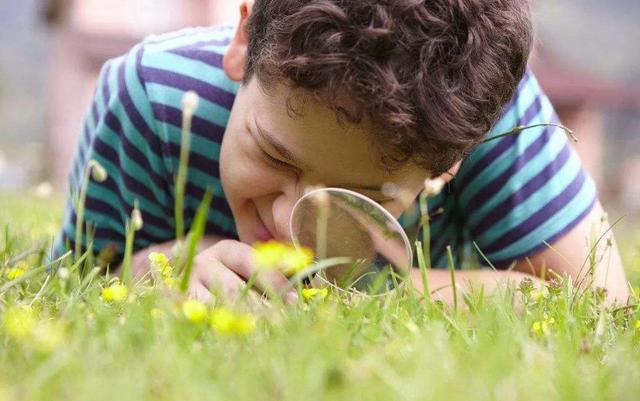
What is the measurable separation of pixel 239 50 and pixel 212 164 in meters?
0.44

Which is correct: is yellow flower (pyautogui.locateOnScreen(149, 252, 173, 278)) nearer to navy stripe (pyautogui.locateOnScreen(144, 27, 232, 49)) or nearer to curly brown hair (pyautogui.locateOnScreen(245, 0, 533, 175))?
curly brown hair (pyautogui.locateOnScreen(245, 0, 533, 175))

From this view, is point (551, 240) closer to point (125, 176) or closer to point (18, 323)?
point (125, 176)

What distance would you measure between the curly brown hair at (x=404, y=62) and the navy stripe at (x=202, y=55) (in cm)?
69

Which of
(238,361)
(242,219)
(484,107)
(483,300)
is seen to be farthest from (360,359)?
(242,219)

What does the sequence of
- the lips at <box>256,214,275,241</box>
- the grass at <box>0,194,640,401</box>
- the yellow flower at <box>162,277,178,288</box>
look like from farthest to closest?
the lips at <box>256,214,275,241</box>, the yellow flower at <box>162,277,178,288</box>, the grass at <box>0,194,640,401</box>

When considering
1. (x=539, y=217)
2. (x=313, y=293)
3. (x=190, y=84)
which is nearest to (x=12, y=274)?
(x=313, y=293)

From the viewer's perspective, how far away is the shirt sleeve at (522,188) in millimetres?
2490

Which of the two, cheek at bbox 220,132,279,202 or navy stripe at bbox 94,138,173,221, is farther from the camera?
navy stripe at bbox 94,138,173,221

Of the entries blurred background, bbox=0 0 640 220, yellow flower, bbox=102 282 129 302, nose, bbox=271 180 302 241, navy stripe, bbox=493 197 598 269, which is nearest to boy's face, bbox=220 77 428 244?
nose, bbox=271 180 302 241

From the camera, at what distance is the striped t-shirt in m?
2.49

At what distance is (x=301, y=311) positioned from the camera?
1510mm

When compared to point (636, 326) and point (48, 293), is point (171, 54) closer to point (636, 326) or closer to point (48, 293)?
point (48, 293)

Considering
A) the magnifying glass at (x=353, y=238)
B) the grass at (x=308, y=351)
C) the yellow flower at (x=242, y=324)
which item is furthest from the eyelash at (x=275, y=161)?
the yellow flower at (x=242, y=324)

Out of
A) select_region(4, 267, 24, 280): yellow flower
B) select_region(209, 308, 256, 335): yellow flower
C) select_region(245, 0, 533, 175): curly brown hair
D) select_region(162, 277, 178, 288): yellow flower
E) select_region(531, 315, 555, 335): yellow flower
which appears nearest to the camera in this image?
select_region(209, 308, 256, 335): yellow flower
